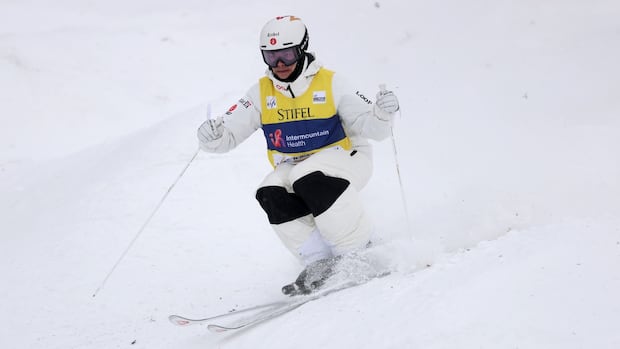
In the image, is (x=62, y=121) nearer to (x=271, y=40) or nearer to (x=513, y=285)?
(x=271, y=40)

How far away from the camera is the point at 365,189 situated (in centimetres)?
595

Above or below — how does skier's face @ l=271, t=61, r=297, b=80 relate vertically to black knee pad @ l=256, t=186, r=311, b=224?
above

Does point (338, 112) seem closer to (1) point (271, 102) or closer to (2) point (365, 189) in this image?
(1) point (271, 102)

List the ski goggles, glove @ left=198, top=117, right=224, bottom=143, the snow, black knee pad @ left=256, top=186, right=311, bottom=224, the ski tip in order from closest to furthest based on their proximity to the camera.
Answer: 1. the snow
2. the ski tip
3. the ski goggles
4. black knee pad @ left=256, top=186, right=311, bottom=224
5. glove @ left=198, top=117, right=224, bottom=143

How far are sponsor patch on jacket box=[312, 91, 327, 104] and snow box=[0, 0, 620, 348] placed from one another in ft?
3.77

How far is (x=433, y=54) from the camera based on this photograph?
841 centimetres

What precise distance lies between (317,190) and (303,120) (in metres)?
0.49

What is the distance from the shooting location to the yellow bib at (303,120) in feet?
14.1

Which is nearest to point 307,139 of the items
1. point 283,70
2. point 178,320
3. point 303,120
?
point 303,120

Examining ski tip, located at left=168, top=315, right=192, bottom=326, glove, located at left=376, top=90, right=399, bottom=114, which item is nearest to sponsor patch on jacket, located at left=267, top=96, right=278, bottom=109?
glove, located at left=376, top=90, right=399, bottom=114

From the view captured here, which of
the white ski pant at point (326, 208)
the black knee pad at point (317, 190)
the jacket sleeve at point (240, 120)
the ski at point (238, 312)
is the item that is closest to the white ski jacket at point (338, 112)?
the jacket sleeve at point (240, 120)

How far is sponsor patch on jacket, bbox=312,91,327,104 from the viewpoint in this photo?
428 centimetres

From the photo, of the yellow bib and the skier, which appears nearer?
the skier

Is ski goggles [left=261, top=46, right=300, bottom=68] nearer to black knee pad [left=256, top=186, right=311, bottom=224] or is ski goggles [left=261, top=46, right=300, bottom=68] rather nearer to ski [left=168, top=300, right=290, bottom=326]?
black knee pad [left=256, top=186, right=311, bottom=224]
